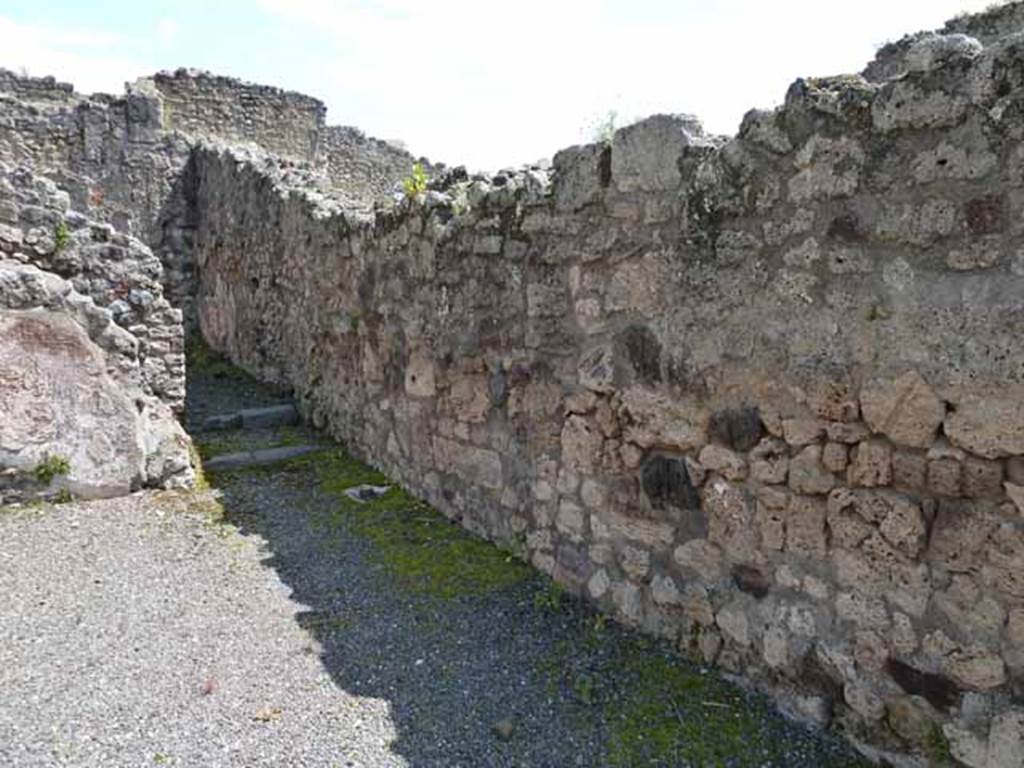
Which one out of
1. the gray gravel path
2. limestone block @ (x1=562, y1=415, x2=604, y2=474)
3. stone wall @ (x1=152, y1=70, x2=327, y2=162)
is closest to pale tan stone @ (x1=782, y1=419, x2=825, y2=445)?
limestone block @ (x1=562, y1=415, x2=604, y2=474)

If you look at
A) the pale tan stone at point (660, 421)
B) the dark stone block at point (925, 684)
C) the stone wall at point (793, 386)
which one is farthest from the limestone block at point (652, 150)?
the dark stone block at point (925, 684)

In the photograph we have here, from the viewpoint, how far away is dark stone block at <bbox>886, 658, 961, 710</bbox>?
8.63ft

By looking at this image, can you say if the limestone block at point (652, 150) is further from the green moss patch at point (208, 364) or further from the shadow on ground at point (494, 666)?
the green moss patch at point (208, 364)

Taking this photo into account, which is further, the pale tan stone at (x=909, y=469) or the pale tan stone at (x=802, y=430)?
the pale tan stone at (x=802, y=430)

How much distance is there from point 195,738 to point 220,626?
982mm

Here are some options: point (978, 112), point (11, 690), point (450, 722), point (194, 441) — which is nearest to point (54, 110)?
point (194, 441)

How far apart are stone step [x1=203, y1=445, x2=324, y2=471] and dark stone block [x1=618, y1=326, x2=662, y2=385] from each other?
164 inches

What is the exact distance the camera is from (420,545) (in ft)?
16.8

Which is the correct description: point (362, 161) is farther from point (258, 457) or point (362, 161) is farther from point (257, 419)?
point (258, 457)

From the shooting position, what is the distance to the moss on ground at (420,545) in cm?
452

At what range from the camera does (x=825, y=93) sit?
2877 millimetres

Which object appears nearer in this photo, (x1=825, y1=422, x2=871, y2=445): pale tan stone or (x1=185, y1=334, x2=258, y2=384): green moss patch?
(x1=825, y1=422, x2=871, y2=445): pale tan stone

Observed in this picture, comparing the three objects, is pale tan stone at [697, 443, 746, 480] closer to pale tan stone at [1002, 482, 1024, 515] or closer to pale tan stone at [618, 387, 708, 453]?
pale tan stone at [618, 387, 708, 453]

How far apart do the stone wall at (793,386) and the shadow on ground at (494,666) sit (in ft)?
0.57
